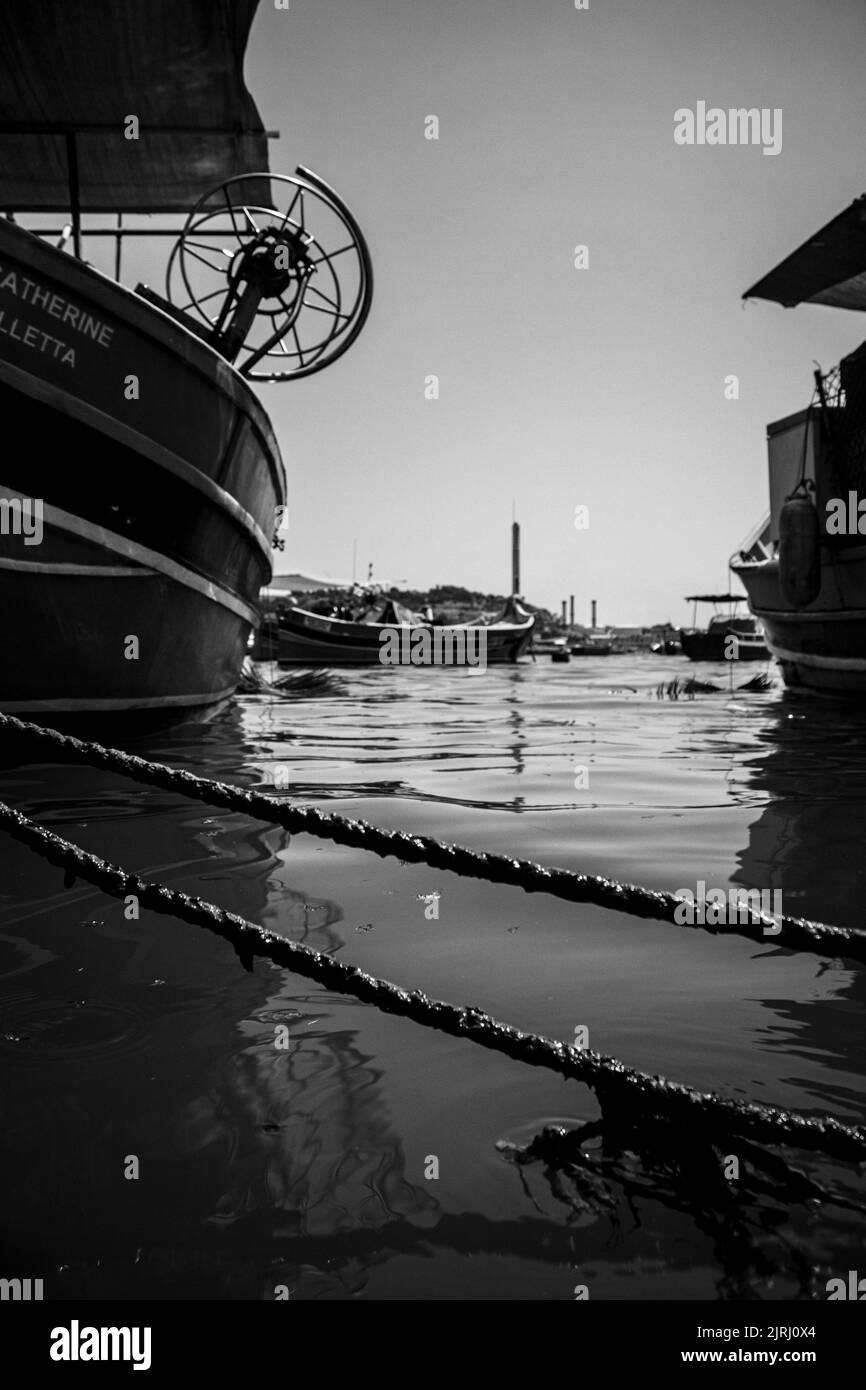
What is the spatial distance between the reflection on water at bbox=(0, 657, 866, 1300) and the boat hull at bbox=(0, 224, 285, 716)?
1.87 m

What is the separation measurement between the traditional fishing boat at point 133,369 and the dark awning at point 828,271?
995cm

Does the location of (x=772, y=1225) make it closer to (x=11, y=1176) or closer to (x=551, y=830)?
(x=11, y=1176)

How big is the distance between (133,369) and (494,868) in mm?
5089

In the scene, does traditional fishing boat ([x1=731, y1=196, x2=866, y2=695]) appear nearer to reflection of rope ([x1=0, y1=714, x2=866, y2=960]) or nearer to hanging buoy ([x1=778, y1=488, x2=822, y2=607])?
hanging buoy ([x1=778, y1=488, x2=822, y2=607])

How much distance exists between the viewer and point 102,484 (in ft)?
18.2

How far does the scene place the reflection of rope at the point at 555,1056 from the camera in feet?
4.06

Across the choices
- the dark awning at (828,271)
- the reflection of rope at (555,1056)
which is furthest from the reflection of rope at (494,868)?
the dark awning at (828,271)

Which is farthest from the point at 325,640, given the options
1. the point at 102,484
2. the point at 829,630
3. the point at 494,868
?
the point at 494,868

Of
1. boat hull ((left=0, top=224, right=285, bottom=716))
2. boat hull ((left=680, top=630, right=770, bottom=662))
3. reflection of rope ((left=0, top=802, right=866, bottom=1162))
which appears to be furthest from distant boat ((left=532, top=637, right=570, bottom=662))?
reflection of rope ((left=0, top=802, right=866, bottom=1162))

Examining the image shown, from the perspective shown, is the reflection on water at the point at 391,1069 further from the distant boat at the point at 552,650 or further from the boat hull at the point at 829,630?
the distant boat at the point at 552,650

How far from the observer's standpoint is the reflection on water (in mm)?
1168

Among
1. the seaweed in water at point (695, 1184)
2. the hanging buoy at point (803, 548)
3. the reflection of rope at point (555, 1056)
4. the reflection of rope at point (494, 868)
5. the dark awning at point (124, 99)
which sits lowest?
the seaweed in water at point (695, 1184)

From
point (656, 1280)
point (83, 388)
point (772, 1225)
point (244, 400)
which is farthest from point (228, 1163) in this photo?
point (244, 400)

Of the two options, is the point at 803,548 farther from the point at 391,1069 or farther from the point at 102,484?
the point at 391,1069
